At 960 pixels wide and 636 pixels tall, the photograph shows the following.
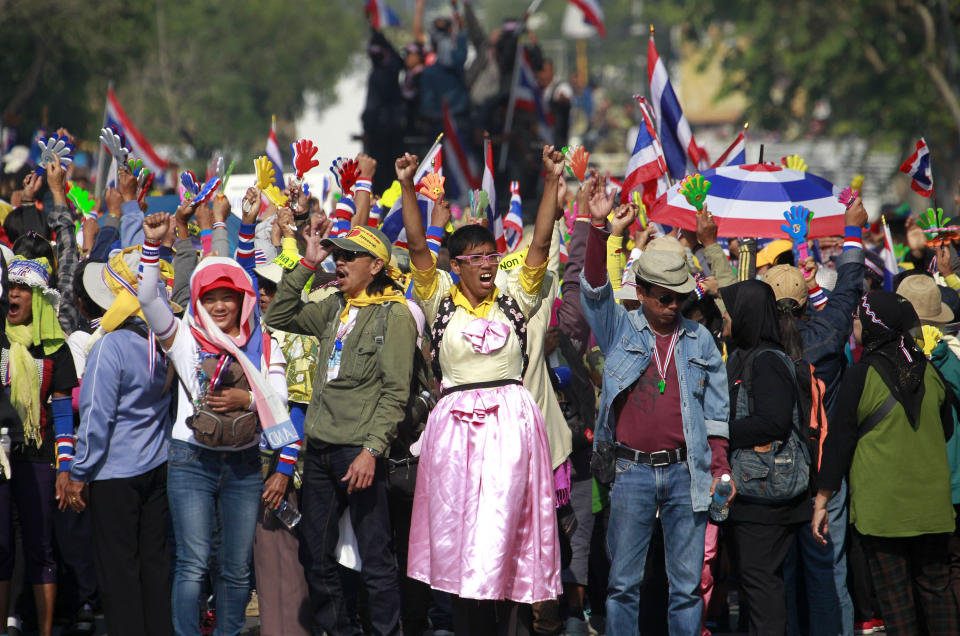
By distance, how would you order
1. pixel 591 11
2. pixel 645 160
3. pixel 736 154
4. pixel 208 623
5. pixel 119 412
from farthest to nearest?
pixel 591 11 → pixel 736 154 → pixel 645 160 → pixel 208 623 → pixel 119 412

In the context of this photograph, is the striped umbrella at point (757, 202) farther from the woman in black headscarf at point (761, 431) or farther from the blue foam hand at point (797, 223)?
the woman in black headscarf at point (761, 431)

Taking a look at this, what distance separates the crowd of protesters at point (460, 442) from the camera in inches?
219

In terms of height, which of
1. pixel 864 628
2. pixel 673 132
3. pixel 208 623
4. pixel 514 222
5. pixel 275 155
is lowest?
pixel 864 628

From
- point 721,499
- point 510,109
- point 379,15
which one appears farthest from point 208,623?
point 379,15

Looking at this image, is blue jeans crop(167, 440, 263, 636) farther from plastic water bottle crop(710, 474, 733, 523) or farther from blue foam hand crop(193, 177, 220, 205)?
plastic water bottle crop(710, 474, 733, 523)

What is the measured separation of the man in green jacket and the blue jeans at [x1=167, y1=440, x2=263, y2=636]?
0.88 feet

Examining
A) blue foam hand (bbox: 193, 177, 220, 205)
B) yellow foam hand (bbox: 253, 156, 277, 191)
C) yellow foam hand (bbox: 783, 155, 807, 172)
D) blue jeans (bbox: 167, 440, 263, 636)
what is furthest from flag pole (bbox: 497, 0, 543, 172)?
blue jeans (bbox: 167, 440, 263, 636)

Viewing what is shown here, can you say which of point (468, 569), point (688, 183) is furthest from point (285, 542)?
point (688, 183)

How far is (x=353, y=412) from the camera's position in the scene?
5711 mm

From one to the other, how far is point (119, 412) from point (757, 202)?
3.89m

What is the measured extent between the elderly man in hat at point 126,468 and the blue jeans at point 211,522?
0.58 feet

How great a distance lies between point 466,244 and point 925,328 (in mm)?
2421

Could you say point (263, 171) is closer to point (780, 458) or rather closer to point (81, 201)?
point (81, 201)

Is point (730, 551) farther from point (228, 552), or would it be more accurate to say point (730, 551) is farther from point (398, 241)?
point (398, 241)
